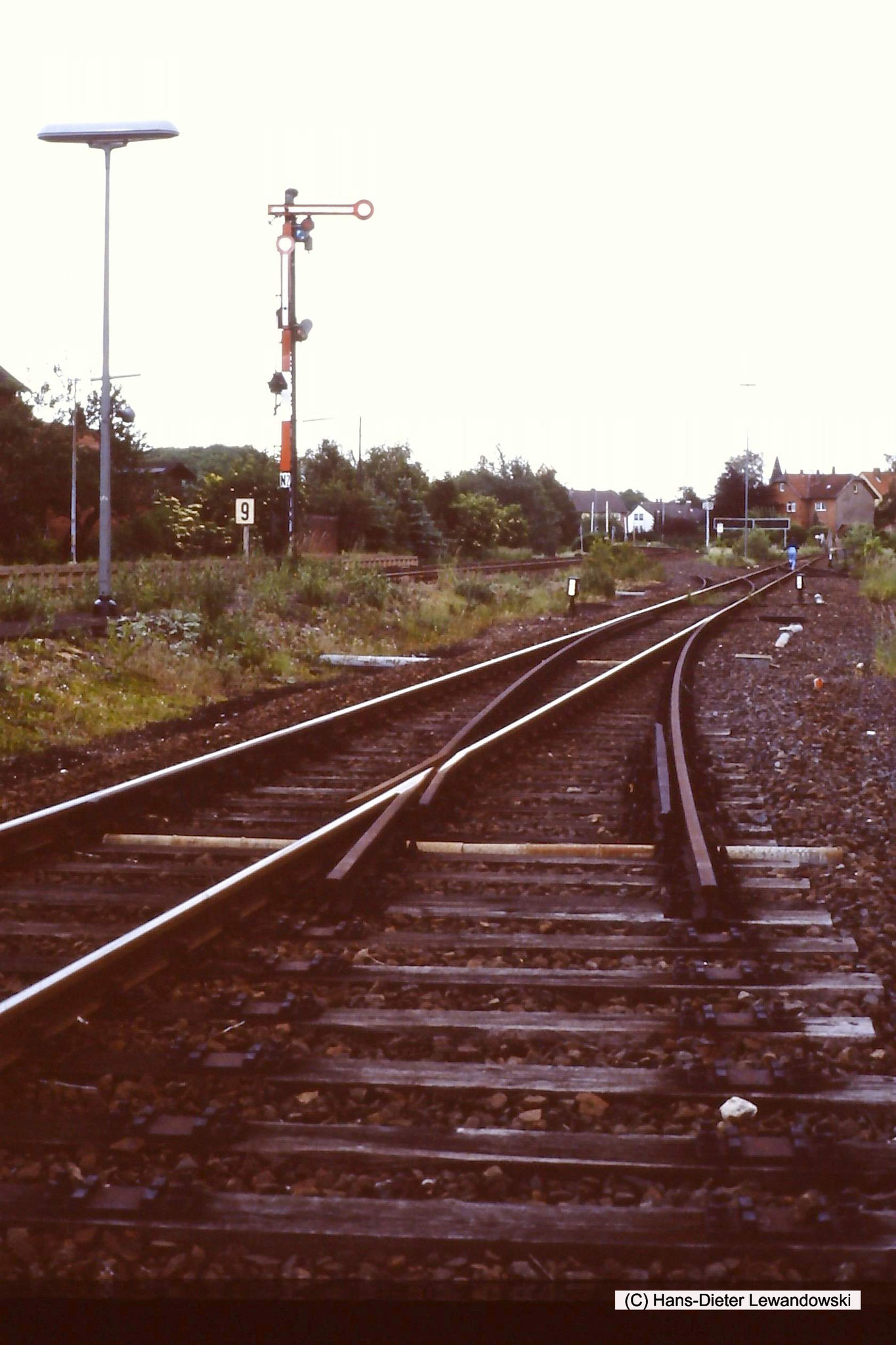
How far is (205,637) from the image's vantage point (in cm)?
1631

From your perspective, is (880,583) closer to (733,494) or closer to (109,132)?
(109,132)

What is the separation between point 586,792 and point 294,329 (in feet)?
76.9

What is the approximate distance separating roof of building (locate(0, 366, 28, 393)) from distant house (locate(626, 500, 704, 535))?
90.5m

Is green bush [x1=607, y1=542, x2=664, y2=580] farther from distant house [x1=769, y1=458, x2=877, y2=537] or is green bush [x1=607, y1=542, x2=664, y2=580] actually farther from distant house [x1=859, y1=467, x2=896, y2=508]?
distant house [x1=769, y1=458, x2=877, y2=537]

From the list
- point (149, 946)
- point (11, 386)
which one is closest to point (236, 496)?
point (11, 386)

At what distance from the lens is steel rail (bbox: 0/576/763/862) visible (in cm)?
661

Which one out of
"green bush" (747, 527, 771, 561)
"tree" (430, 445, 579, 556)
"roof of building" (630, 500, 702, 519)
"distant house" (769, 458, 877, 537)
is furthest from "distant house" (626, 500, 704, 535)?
"green bush" (747, 527, 771, 561)

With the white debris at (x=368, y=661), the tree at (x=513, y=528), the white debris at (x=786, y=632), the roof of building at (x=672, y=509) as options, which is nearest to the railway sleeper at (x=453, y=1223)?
the white debris at (x=368, y=661)

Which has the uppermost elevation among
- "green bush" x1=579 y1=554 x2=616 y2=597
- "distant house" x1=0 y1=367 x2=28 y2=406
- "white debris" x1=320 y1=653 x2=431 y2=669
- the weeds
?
"distant house" x1=0 y1=367 x2=28 y2=406

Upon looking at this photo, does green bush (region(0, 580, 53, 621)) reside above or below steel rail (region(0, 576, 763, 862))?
above

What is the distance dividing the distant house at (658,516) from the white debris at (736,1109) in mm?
135264

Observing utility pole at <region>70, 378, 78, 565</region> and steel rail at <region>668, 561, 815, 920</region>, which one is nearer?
steel rail at <region>668, 561, 815, 920</region>

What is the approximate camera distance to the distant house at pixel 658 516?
145375mm

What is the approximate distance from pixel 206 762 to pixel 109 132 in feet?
33.7
